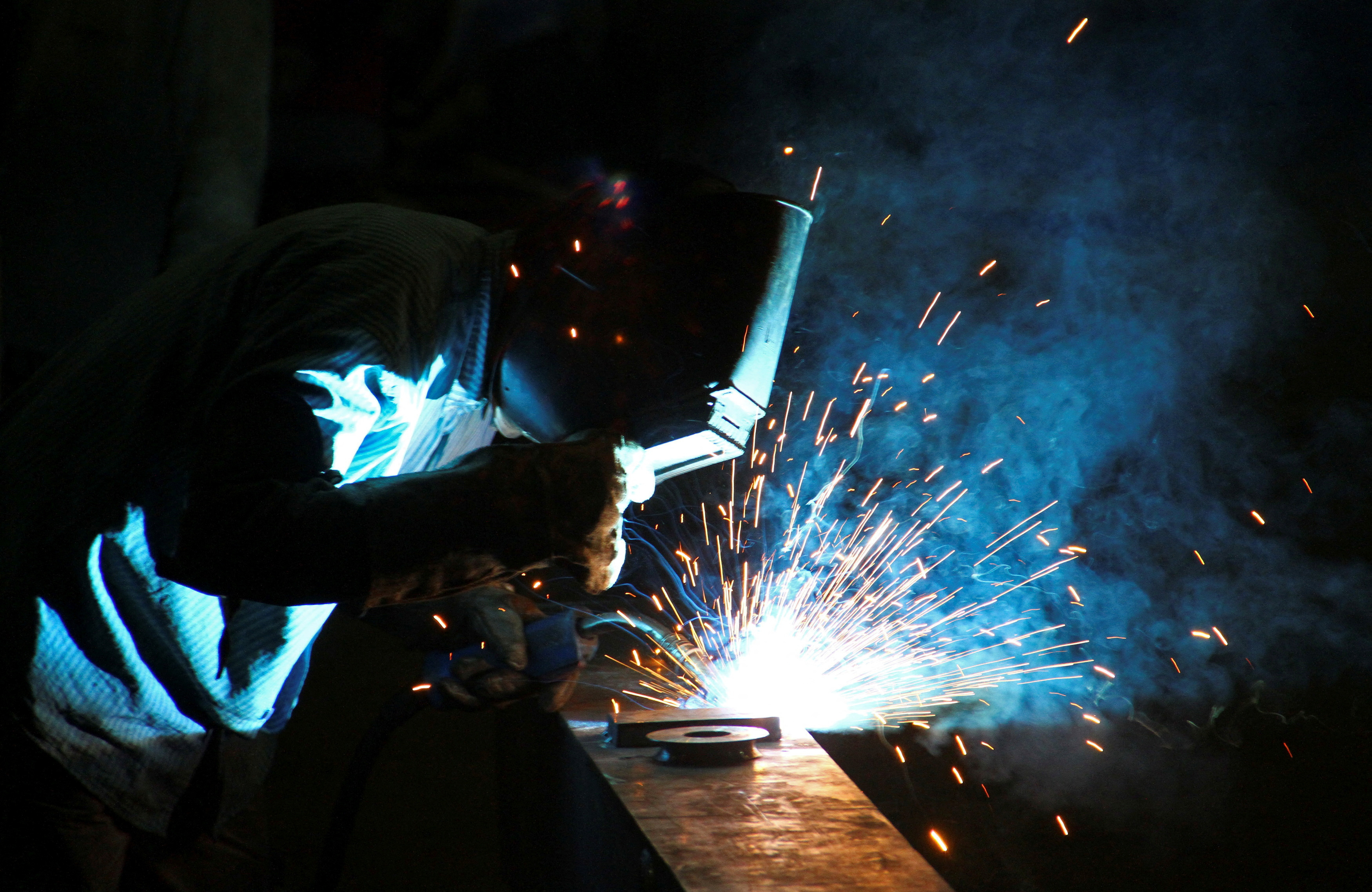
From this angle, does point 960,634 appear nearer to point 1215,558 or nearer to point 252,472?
point 1215,558

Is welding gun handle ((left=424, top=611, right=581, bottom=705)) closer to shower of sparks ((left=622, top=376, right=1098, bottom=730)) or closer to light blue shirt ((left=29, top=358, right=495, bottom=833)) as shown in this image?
light blue shirt ((left=29, top=358, right=495, bottom=833))

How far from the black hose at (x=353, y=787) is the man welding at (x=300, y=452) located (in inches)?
27.1

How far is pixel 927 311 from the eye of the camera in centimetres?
405

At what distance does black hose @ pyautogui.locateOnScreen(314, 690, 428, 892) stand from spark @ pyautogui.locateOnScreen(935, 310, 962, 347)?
2.81 m

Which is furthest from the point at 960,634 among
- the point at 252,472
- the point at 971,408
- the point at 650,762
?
the point at 252,472

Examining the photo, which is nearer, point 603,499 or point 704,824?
point 603,499

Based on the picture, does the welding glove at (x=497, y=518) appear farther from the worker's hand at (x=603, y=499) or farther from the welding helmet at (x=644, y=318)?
the welding helmet at (x=644, y=318)

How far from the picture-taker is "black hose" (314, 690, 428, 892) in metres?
2.37

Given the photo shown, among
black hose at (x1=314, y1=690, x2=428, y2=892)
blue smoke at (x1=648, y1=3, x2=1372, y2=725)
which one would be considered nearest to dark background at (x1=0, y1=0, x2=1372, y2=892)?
blue smoke at (x1=648, y1=3, x2=1372, y2=725)

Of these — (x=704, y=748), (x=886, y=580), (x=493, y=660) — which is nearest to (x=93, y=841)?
(x=493, y=660)

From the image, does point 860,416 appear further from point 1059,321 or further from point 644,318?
point 644,318

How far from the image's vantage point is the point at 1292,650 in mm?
4152

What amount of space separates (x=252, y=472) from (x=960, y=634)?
362 cm

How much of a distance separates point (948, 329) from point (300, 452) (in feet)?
11.4
